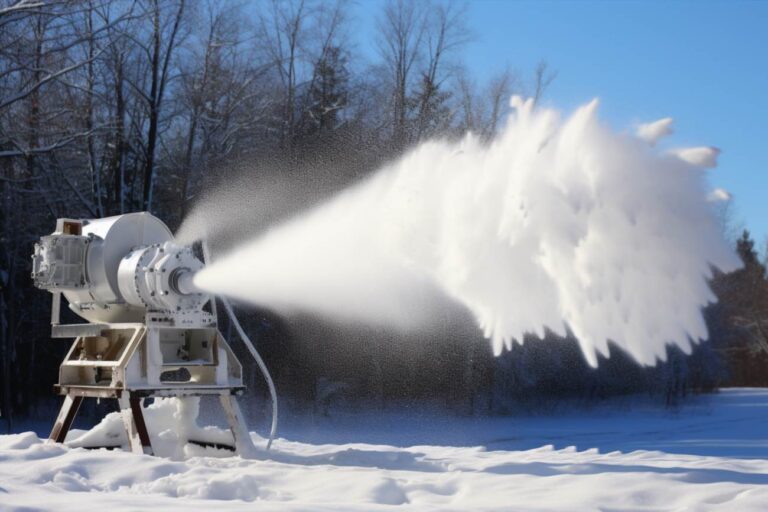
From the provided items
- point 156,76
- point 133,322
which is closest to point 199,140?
point 156,76

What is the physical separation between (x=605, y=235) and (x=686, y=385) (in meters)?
29.5

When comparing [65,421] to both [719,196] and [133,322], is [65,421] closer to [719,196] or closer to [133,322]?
[133,322]

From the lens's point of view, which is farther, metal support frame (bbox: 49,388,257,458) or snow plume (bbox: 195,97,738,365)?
metal support frame (bbox: 49,388,257,458)

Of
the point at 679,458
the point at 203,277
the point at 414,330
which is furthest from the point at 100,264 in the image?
the point at 414,330

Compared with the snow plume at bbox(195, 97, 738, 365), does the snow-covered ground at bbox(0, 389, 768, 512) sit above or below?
below

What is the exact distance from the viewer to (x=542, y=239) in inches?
304

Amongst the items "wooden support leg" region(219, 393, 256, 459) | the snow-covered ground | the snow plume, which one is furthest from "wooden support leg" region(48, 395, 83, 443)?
the snow plume

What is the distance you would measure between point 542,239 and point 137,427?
4213mm

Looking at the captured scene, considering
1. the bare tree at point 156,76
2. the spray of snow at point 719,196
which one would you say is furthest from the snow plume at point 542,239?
the bare tree at point 156,76

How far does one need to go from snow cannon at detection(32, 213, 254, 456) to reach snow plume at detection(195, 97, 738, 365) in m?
0.41

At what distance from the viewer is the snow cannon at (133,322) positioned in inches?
351

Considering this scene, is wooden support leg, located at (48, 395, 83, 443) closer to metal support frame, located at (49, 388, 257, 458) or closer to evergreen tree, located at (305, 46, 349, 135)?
metal support frame, located at (49, 388, 257, 458)

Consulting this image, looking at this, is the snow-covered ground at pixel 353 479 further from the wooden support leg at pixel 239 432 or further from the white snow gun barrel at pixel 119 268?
the white snow gun barrel at pixel 119 268

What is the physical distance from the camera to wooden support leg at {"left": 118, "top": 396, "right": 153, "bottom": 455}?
8805 millimetres
